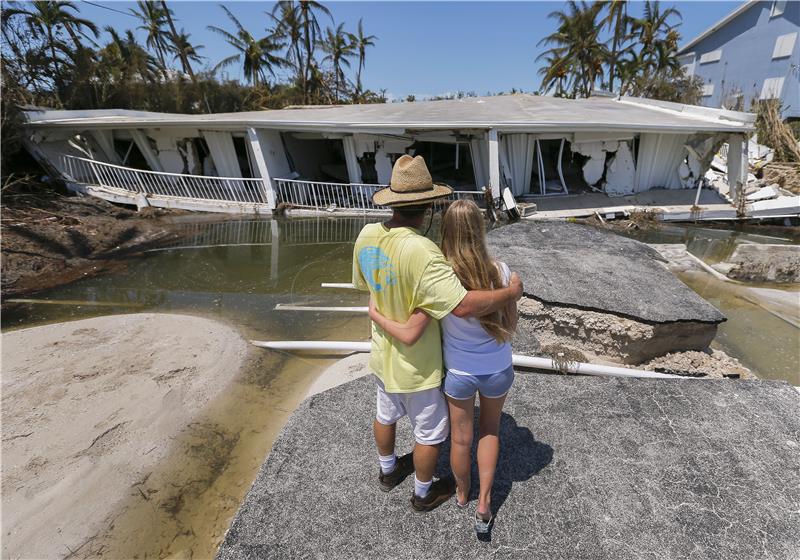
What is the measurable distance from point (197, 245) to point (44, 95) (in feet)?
52.0

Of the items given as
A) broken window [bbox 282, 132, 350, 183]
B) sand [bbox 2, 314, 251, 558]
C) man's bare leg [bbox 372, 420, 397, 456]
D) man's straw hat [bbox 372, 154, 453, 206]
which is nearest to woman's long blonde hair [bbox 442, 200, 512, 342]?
man's straw hat [bbox 372, 154, 453, 206]

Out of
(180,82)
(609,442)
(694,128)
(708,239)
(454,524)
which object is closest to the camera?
(454,524)

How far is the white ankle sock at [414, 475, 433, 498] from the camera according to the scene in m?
2.02

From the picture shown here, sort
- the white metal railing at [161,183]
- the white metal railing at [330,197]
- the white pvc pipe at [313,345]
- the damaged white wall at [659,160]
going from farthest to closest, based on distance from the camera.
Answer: the white metal railing at [161,183] < the white metal railing at [330,197] < the damaged white wall at [659,160] < the white pvc pipe at [313,345]

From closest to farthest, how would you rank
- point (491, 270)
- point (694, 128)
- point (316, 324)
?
point (491, 270) → point (316, 324) → point (694, 128)

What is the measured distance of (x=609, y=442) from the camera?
2.60 metres

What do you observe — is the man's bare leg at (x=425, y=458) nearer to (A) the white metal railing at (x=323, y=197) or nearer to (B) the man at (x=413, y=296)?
(B) the man at (x=413, y=296)

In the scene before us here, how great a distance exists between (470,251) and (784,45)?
31.8m

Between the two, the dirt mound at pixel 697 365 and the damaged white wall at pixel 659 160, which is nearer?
the dirt mound at pixel 697 365

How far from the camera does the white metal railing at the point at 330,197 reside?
12.4 m

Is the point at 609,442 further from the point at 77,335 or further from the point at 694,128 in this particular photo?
the point at 694,128

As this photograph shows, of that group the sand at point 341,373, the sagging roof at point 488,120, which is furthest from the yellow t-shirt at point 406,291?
the sagging roof at point 488,120

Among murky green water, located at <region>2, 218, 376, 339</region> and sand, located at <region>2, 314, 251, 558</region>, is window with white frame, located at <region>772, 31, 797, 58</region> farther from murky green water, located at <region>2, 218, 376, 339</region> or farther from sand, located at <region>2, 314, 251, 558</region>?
sand, located at <region>2, 314, 251, 558</region>

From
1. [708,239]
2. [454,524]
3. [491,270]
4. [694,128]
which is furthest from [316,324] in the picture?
[694,128]
